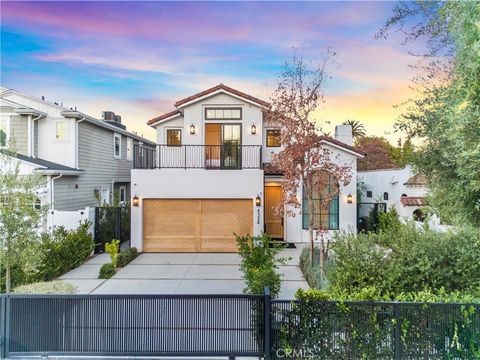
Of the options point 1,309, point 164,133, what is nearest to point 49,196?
point 164,133

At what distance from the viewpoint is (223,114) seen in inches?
522

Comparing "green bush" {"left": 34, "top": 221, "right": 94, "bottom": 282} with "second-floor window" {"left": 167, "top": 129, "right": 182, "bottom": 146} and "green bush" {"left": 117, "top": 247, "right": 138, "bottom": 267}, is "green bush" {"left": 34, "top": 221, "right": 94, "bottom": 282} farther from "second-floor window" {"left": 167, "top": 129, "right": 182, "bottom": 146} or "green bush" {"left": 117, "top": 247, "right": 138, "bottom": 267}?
"second-floor window" {"left": 167, "top": 129, "right": 182, "bottom": 146}

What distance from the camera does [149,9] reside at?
31.1 feet

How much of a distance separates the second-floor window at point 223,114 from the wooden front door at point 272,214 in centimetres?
381

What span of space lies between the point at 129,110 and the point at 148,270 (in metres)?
13.2

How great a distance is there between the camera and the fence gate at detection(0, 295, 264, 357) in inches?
177

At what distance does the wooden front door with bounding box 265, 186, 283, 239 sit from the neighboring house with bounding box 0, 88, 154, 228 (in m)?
7.94

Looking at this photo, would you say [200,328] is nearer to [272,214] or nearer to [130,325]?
[130,325]

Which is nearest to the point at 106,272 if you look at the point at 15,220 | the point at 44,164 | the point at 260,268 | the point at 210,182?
the point at 15,220

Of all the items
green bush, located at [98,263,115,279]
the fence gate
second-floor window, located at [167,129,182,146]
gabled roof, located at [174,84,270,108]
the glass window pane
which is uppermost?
gabled roof, located at [174,84,270,108]

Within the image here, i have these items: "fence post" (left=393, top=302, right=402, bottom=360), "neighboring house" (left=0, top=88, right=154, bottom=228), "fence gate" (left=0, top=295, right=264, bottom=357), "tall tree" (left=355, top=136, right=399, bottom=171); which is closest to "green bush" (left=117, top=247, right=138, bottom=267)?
"neighboring house" (left=0, top=88, right=154, bottom=228)

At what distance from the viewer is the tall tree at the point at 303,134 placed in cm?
881

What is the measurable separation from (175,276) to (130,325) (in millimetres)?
4616

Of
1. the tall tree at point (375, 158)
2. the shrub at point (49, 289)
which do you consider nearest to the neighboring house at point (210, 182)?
the shrub at point (49, 289)
